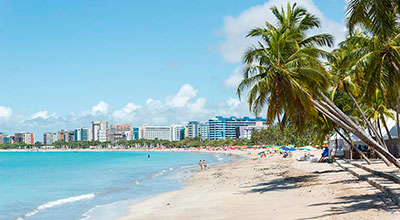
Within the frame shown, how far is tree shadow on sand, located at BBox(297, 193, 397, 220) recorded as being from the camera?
30.6ft

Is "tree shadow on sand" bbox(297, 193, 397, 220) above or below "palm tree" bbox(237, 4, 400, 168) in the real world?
below

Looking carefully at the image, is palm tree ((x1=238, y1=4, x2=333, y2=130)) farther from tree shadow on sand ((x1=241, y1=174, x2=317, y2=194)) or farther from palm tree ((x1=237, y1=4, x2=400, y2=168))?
tree shadow on sand ((x1=241, y1=174, x2=317, y2=194))

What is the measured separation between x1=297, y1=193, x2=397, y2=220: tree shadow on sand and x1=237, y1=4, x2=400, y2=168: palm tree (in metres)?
2.07

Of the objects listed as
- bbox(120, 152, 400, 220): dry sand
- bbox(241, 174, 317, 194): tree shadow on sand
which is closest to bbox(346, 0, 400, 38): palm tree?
bbox(120, 152, 400, 220): dry sand

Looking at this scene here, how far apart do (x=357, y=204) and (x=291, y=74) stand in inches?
196

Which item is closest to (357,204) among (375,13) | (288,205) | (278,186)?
(288,205)

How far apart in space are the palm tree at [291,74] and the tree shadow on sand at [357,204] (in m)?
2.07

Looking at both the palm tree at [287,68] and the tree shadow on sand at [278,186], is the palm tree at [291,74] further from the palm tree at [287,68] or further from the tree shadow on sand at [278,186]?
the tree shadow on sand at [278,186]

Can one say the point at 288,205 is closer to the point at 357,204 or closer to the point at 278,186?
the point at 357,204

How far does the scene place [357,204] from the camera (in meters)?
10.2

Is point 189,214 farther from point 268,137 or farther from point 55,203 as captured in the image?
point 268,137

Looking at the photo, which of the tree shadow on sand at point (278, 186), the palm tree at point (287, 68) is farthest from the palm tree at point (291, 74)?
the tree shadow on sand at point (278, 186)

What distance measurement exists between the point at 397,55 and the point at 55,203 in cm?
1706

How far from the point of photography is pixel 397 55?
10547 mm
